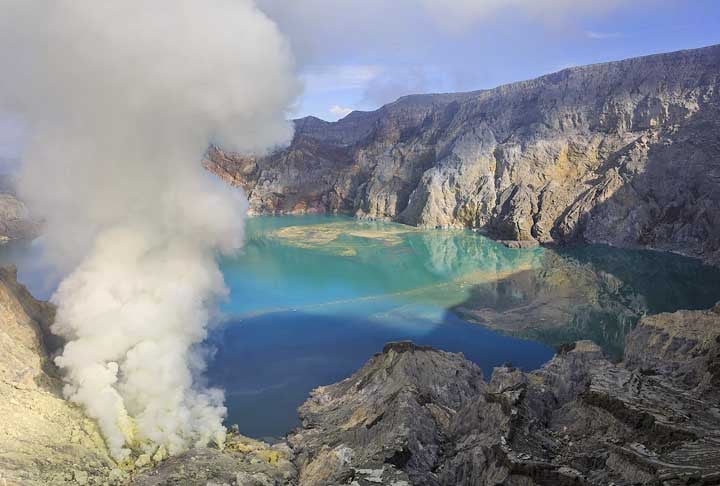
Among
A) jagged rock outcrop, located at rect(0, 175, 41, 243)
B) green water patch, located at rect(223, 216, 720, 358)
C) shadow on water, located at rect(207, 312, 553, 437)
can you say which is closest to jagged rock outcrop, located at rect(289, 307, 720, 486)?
shadow on water, located at rect(207, 312, 553, 437)

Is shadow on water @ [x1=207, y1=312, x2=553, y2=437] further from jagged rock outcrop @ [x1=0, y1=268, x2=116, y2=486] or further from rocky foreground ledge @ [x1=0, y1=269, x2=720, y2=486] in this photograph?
jagged rock outcrop @ [x1=0, y1=268, x2=116, y2=486]

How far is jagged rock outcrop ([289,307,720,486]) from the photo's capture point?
424 inches

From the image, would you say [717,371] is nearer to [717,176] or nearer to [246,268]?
[246,268]

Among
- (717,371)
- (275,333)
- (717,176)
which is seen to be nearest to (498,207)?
(717,176)

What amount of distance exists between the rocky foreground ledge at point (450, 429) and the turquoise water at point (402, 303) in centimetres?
401

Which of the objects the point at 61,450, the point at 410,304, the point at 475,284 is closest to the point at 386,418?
the point at 61,450

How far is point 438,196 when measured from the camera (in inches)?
2847

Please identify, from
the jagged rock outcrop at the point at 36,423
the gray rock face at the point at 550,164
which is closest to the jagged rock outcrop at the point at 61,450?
the jagged rock outcrop at the point at 36,423

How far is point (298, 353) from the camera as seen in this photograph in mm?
25328

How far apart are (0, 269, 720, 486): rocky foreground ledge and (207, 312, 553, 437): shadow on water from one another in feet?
6.35

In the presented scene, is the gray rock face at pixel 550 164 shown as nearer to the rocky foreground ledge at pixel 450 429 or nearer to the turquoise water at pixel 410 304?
→ the turquoise water at pixel 410 304

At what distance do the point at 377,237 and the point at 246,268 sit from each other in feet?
69.7

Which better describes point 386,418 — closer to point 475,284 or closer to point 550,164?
point 475,284

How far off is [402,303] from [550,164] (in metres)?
40.3
